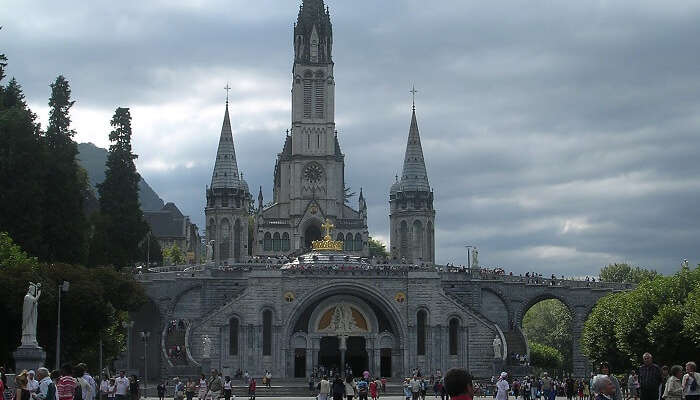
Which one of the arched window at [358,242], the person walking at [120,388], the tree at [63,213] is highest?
the arched window at [358,242]

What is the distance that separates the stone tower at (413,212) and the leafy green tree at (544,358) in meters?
14.1

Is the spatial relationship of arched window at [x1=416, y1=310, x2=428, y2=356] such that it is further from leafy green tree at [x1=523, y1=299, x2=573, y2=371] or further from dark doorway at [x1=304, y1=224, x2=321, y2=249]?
dark doorway at [x1=304, y1=224, x2=321, y2=249]

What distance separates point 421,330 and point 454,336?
2198 millimetres

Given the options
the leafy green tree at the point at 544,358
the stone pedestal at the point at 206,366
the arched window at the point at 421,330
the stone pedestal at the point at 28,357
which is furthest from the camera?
the leafy green tree at the point at 544,358

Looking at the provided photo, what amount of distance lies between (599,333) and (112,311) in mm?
24290

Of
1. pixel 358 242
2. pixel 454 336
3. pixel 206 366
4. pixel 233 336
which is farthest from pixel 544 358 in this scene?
pixel 206 366

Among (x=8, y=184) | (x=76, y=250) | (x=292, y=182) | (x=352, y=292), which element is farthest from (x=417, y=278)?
(x=292, y=182)

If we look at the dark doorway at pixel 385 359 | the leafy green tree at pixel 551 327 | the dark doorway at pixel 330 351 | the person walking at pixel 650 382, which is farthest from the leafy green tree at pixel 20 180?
the leafy green tree at pixel 551 327

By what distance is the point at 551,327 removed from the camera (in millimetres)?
115812

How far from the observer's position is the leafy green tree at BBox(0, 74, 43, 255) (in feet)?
180

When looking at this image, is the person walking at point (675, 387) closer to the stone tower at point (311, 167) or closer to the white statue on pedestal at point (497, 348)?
the white statue on pedestal at point (497, 348)

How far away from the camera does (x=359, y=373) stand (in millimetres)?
76000

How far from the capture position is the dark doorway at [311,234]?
352 ft

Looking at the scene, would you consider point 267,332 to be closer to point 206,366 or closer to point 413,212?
point 206,366
